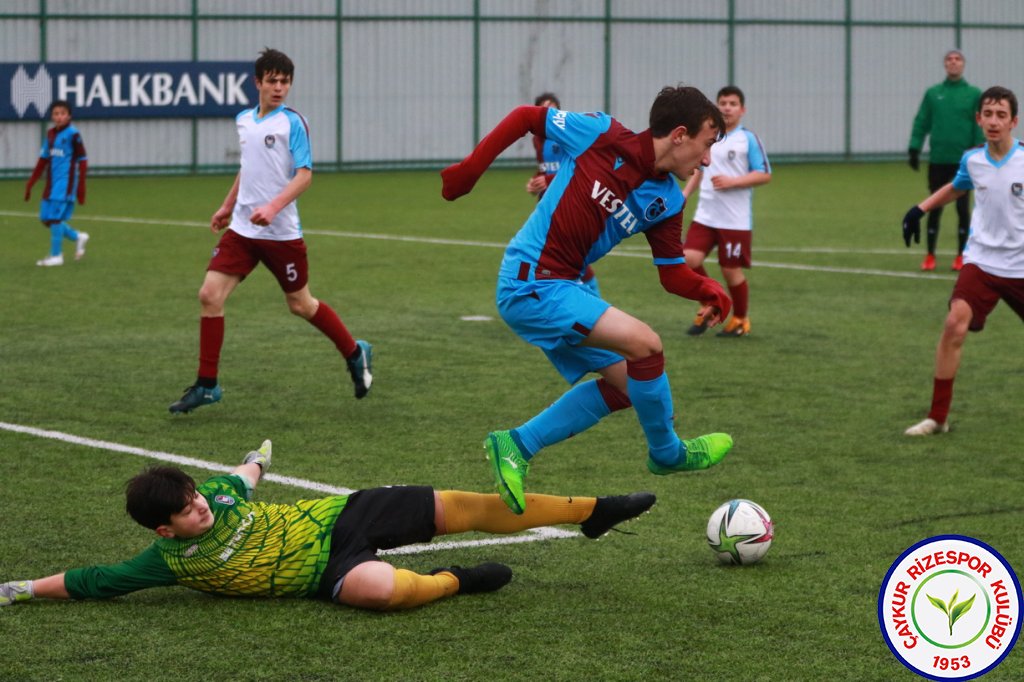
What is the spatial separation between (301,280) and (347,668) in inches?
199

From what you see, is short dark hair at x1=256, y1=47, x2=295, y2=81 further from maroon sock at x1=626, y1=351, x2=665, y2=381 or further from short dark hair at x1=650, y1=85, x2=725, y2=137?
maroon sock at x1=626, y1=351, x2=665, y2=381

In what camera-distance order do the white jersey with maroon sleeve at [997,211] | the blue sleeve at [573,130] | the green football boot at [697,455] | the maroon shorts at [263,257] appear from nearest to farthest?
the blue sleeve at [573,130] < the green football boot at [697,455] < the white jersey with maroon sleeve at [997,211] < the maroon shorts at [263,257]

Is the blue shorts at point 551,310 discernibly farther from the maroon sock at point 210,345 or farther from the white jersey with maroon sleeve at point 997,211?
the maroon sock at point 210,345

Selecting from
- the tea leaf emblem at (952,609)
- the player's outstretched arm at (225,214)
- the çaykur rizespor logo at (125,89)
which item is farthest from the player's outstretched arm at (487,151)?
the çaykur rizespor logo at (125,89)

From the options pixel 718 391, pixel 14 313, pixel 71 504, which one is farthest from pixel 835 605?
pixel 14 313

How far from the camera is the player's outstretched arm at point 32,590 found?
5.49 m

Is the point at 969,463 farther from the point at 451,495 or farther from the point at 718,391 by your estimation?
the point at 451,495

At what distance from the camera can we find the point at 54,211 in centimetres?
1755

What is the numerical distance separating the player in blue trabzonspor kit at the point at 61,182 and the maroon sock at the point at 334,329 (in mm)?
8139

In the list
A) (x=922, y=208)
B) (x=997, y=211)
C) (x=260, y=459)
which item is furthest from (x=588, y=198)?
(x=997, y=211)

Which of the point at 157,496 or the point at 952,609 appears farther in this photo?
the point at 157,496

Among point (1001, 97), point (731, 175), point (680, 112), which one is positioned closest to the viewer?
point (680, 112)

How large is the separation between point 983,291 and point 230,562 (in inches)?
190

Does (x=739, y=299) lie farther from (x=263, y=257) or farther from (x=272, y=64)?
(x=272, y=64)
